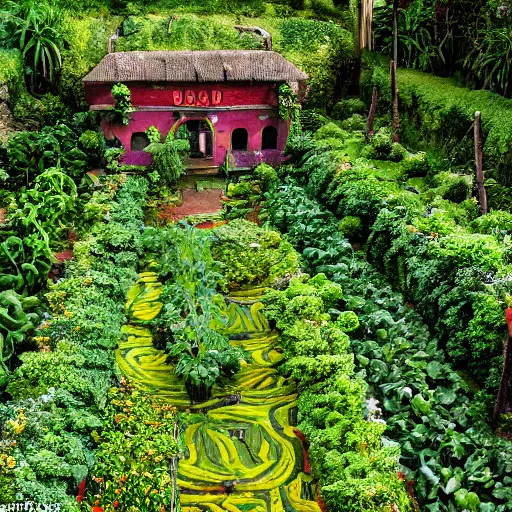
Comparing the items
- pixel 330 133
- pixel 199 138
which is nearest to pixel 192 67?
pixel 199 138

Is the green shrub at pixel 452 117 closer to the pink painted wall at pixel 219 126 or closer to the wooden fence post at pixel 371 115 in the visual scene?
the wooden fence post at pixel 371 115

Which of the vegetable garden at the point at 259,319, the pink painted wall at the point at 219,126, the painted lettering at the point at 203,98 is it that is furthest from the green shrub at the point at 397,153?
the painted lettering at the point at 203,98

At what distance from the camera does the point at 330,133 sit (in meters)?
17.3

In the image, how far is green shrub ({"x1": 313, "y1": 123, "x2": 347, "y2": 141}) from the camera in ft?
56.5

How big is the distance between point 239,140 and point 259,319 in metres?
7.51

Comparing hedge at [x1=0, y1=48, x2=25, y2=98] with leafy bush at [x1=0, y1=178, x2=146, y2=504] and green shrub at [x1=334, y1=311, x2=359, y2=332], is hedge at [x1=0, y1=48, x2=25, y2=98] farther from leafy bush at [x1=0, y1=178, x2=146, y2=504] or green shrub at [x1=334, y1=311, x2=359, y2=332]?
green shrub at [x1=334, y1=311, x2=359, y2=332]

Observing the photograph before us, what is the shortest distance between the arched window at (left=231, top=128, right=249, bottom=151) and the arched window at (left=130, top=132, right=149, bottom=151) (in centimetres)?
220

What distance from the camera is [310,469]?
8.02m

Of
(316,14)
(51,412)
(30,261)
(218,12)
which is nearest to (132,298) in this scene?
(30,261)

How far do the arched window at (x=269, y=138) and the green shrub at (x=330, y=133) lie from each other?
3.49ft

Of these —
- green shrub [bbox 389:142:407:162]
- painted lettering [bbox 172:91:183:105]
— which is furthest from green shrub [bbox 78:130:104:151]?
green shrub [bbox 389:142:407:162]

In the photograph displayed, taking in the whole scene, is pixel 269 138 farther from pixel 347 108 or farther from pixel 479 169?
pixel 479 169

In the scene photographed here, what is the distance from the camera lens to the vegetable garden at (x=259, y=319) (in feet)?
23.9

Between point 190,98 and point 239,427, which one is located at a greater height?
point 190,98
